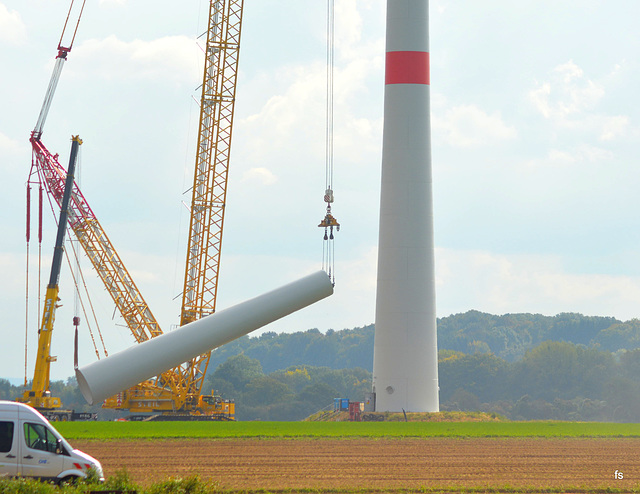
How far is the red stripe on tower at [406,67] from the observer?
69.9 metres

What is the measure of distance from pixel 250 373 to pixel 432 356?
107390mm

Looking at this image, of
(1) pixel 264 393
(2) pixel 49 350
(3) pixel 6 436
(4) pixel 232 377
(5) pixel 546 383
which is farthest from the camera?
(4) pixel 232 377

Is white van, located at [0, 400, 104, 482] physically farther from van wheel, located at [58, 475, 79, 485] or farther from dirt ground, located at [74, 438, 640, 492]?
dirt ground, located at [74, 438, 640, 492]

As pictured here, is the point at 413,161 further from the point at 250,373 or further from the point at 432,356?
the point at 250,373

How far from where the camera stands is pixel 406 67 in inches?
2756

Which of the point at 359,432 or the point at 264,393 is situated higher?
the point at 264,393

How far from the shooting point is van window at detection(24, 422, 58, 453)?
27003 millimetres

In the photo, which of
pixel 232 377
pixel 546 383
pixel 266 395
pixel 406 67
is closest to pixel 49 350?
pixel 406 67

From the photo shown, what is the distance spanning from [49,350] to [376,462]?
179 feet

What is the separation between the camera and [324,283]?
3659 centimetres

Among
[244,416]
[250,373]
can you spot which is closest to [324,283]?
[244,416]

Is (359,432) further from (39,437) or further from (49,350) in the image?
(49,350)

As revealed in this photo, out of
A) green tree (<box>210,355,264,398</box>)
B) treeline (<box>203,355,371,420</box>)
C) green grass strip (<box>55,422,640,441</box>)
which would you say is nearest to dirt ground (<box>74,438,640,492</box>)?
green grass strip (<box>55,422,640,441</box>)

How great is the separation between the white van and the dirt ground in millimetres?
1623
